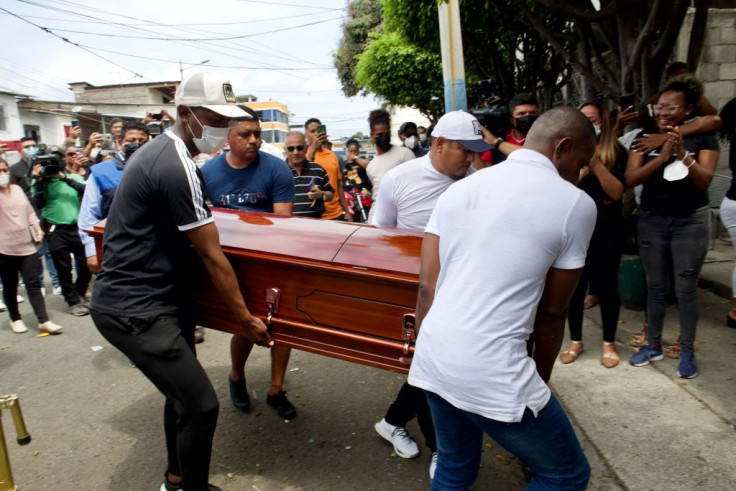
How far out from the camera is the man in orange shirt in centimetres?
524

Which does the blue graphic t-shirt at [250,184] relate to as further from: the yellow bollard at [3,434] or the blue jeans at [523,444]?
the blue jeans at [523,444]

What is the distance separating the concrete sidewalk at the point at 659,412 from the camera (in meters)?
2.53

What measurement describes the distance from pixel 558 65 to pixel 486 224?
10416 millimetres

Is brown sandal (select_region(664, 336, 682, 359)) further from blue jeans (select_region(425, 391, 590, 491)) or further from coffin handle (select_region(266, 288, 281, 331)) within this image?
coffin handle (select_region(266, 288, 281, 331))

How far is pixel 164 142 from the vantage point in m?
2.07

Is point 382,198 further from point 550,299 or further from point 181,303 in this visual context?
point 550,299

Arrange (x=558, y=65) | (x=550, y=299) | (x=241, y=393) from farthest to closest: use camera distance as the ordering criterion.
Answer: (x=558, y=65) → (x=241, y=393) → (x=550, y=299)

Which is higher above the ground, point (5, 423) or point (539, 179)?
point (539, 179)

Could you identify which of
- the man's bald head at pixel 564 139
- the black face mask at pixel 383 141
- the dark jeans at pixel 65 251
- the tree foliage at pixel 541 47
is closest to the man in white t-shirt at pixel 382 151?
the black face mask at pixel 383 141

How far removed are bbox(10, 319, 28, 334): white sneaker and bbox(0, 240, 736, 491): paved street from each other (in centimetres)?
93

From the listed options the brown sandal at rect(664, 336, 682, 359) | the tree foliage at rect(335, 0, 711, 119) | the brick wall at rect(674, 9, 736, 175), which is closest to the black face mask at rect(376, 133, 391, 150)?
the tree foliage at rect(335, 0, 711, 119)

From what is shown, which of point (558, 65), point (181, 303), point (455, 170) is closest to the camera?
point (181, 303)

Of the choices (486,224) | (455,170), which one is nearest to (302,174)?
(455,170)

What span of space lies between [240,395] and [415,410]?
1.25m
